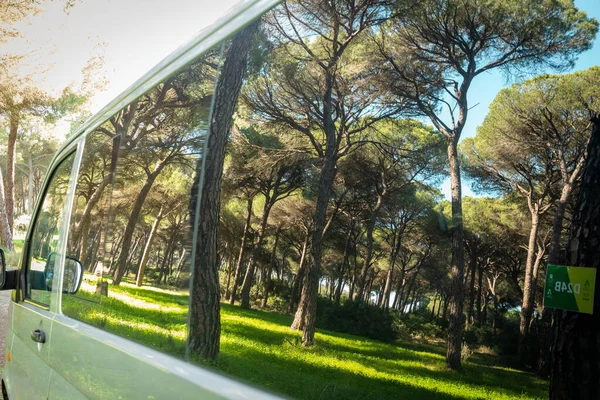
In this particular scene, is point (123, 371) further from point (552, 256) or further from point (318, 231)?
point (552, 256)

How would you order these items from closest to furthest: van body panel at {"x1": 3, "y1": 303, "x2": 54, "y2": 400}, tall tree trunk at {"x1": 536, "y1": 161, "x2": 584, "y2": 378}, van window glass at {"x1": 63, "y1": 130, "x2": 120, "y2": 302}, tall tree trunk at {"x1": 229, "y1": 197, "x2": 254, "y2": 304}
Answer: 1. tall tree trunk at {"x1": 536, "y1": 161, "x2": 584, "y2": 378}
2. tall tree trunk at {"x1": 229, "y1": 197, "x2": 254, "y2": 304}
3. van window glass at {"x1": 63, "y1": 130, "x2": 120, "y2": 302}
4. van body panel at {"x1": 3, "y1": 303, "x2": 54, "y2": 400}

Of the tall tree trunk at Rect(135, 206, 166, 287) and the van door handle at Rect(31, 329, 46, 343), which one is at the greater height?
the tall tree trunk at Rect(135, 206, 166, 287)

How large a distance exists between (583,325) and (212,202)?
84 cm

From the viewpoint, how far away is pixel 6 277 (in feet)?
9.95

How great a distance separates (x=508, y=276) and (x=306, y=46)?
0.84m

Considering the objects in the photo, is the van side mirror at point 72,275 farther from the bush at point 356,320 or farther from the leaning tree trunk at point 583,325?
the leaning tree trunk at point 583,325

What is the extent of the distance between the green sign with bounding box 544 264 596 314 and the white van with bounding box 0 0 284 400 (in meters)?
0.55

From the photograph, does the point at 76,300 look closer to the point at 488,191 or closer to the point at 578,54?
the point at 488,191

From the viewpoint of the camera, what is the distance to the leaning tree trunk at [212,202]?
4.21 feet

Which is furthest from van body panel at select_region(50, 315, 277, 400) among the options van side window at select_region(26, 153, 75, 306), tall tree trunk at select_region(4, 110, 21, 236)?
tall tree trunk at select_region(4, 110, 21, 236)

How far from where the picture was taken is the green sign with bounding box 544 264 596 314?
88 centimetres

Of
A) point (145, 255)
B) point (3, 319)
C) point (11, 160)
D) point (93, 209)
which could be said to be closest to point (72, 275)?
point (93, 209)

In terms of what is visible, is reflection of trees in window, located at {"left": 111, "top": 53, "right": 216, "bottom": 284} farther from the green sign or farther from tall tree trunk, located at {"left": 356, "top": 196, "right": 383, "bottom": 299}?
the green sign

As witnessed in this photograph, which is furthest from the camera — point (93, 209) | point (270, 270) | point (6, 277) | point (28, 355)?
point (6, 277)
